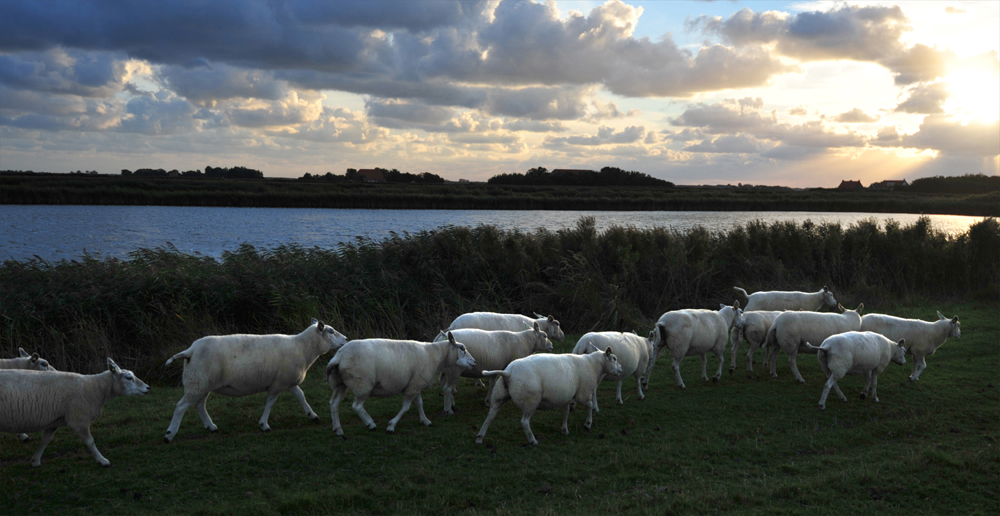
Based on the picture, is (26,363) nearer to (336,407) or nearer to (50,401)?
(50,401)

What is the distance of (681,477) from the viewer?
678cm

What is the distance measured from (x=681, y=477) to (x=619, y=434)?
1582mm

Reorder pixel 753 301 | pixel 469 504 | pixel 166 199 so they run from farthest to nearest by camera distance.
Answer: pixel 166 199
pixel 753 301
pixel 469 504

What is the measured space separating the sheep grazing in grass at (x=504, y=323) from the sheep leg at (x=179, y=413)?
4.69 m

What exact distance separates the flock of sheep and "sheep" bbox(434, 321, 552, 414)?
20 millimetres

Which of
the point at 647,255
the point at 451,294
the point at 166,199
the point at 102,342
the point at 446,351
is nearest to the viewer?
the point at 446,351

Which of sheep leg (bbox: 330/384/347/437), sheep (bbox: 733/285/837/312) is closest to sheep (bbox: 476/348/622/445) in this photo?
sheep leg (bbox: 330/384/347/437)

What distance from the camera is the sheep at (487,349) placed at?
932 cm

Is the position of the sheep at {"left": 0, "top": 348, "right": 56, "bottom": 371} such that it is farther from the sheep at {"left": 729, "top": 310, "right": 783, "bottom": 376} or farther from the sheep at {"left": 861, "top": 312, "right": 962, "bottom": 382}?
the sheep at {"left": 861, "top": 312, "right": 962, "bottom": 382}

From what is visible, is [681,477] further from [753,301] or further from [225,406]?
[753,301]

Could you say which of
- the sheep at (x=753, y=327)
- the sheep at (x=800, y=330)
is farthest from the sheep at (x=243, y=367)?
the sheep at (x=800, y=330)

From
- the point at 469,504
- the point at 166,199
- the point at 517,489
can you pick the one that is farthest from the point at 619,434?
the point at 166,199

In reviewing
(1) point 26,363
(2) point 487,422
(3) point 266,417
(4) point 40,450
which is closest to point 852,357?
(2) point 487,422

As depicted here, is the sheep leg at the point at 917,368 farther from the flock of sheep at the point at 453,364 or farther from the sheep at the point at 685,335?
the sheep at the point at 685,335
